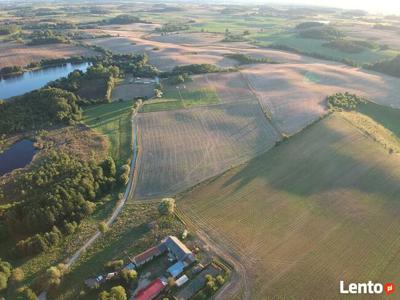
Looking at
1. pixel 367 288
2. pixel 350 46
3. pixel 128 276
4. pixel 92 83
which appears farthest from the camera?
pixel 350 46

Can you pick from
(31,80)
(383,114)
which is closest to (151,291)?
(383,114)

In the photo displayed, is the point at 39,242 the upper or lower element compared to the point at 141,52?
lower

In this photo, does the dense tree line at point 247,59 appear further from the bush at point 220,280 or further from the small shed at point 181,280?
the small shed at point 181,280

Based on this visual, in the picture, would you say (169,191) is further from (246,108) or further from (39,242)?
(246,108)

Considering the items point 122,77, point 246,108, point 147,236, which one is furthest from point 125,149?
point 122,77

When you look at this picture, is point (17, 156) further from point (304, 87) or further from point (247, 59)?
point (247, 59)

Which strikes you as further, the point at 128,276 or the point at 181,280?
the point at 128,276
